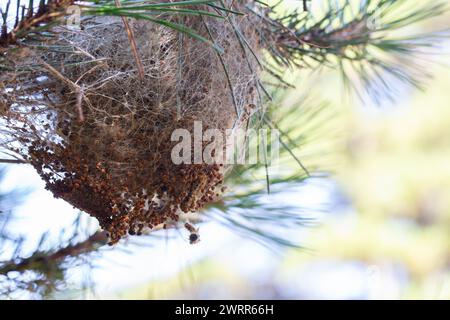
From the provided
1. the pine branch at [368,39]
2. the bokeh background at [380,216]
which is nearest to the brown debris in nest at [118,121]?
the pine branch at [368,39]

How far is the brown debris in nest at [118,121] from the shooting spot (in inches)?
34.2

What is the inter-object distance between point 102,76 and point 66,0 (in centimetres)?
25

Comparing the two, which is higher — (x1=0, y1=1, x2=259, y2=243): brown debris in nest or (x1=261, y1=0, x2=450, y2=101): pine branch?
(x1=261, y1=0, x2=450, y2=101): pine branch

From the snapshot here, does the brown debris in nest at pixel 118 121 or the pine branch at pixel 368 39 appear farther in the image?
the pine branch at pixel 368 39

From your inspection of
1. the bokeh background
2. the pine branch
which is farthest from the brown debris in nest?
the bokeh background

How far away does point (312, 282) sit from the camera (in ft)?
13.6

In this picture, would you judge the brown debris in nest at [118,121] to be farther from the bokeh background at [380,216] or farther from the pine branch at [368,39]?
the bokeh background at [380,216]

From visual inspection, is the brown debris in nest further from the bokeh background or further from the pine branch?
the bokeh background

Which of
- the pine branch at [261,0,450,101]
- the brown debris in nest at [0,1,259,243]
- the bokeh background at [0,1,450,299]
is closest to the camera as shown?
the brown debris in nest at [0,1,259,243]

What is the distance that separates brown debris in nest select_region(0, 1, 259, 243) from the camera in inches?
34.2
